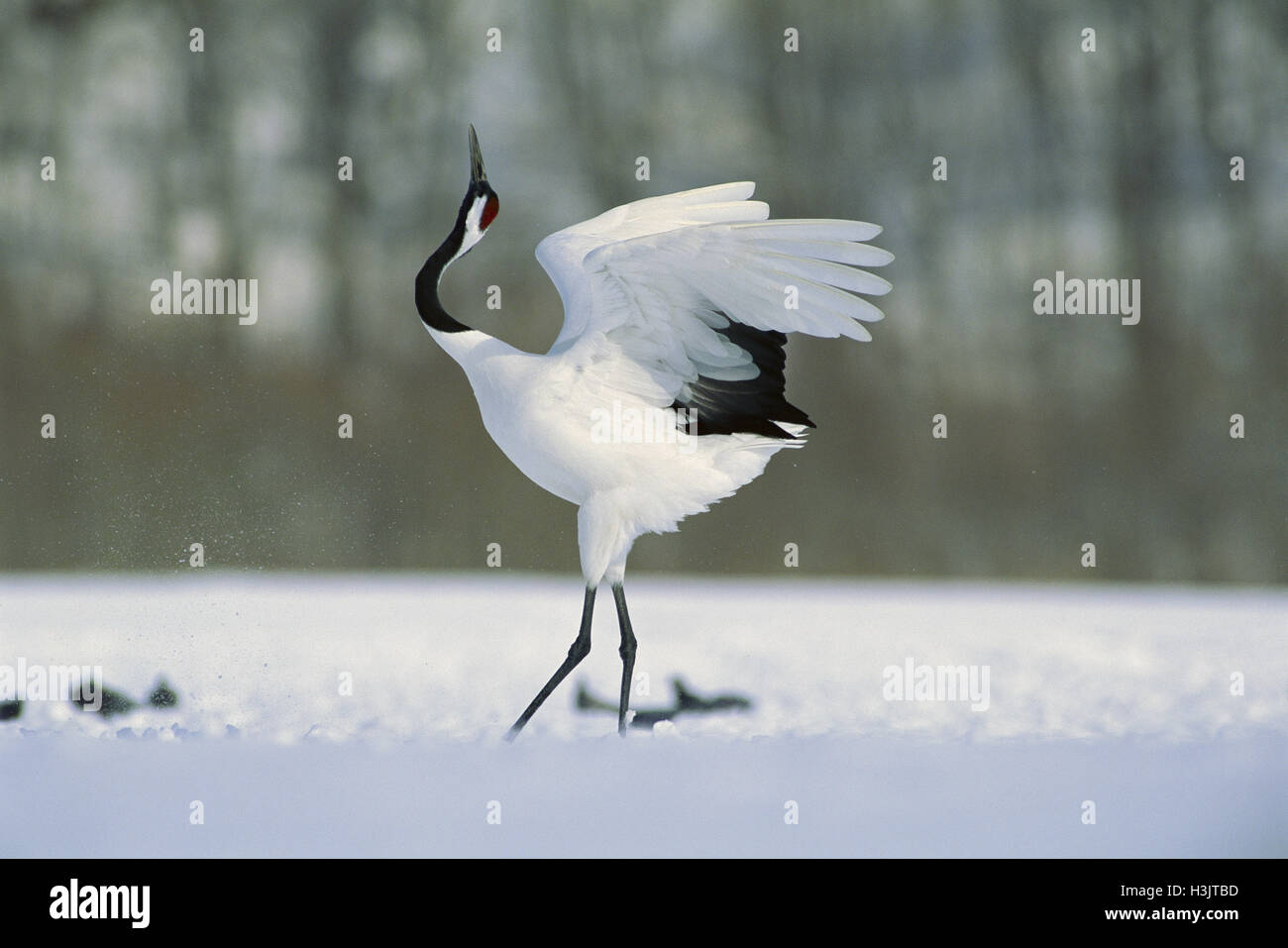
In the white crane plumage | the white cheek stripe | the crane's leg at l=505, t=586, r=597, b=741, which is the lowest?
the crane's leg at l=505, t=586, r=597, b=741

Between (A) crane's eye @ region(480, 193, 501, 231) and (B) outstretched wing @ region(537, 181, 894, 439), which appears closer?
(B) outstretched wing @ region(537, 181, 894, 439)

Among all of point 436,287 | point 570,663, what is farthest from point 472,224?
point 570,663

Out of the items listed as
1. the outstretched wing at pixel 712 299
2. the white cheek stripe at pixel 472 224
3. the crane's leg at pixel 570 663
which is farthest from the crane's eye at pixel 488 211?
the crane's leg at pixel 570 663

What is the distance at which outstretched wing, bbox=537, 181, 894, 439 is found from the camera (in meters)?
2.19

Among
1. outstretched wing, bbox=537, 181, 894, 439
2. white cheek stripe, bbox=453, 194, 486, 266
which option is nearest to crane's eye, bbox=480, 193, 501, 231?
white cheek stripe, bbox=453, 194, 486, 266

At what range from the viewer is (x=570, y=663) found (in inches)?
95.8

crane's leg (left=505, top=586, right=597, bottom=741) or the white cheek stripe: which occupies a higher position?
the white cheek stripe

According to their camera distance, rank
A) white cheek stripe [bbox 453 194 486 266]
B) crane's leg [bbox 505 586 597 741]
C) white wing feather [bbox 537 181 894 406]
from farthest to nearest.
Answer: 1. white cheek stripe [bbox 453 194 486 266]
2. crane's leg [bbox 505 586 597 741]
3. white wing feather [bbox 537 181 894 406]

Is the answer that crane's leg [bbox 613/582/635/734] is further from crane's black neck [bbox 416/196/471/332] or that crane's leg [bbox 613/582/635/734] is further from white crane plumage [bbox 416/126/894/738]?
crane's black neck [bbox 416/196/471/332]

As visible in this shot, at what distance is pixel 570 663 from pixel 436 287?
886 mm

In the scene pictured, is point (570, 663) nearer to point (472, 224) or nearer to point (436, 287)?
point (436, 287)

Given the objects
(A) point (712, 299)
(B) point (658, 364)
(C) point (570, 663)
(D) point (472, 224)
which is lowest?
(C) point (570, 663)

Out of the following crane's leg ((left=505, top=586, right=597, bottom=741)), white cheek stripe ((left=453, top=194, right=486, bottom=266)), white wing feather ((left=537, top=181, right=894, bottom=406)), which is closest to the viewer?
white wing feather ((left=537, top=181, right=894, bottom=406))

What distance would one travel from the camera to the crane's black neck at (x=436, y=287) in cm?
241
